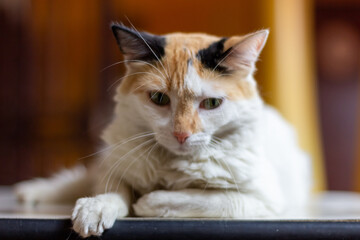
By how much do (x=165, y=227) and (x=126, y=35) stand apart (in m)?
0.49

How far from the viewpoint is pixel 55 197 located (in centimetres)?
→ 150

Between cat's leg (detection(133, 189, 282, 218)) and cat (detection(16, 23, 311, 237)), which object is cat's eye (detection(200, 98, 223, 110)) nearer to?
cat (detection(16, 23, 311, 237))

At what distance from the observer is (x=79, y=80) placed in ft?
11.1

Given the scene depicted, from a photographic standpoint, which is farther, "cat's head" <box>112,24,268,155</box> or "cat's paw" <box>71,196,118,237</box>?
"cat's head" <box>112,24,268,155</box>

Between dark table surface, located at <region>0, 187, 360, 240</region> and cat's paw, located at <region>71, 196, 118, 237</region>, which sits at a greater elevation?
cat's paw, located at <region>71, 196, 118, 237</region>

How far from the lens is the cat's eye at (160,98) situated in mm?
1052

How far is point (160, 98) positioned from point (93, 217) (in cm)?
34

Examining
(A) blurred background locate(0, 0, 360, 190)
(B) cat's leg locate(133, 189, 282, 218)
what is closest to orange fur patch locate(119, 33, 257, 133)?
(B) cat's leg locate(133, 189, 282, 218)

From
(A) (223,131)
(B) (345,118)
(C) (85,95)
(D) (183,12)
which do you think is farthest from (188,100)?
(D) (183,12)

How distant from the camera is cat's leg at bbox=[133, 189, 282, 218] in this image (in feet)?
3.34

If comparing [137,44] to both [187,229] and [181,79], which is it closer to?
[181,79]

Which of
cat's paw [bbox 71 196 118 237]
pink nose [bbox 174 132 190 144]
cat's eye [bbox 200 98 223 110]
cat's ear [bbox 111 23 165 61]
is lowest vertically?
cat's paw [bbox 71 196 118 237]

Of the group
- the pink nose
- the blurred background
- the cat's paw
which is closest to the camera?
the cat's paw

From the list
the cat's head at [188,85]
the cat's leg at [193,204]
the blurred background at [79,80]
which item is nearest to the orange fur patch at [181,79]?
the cat's head at [188,85]
